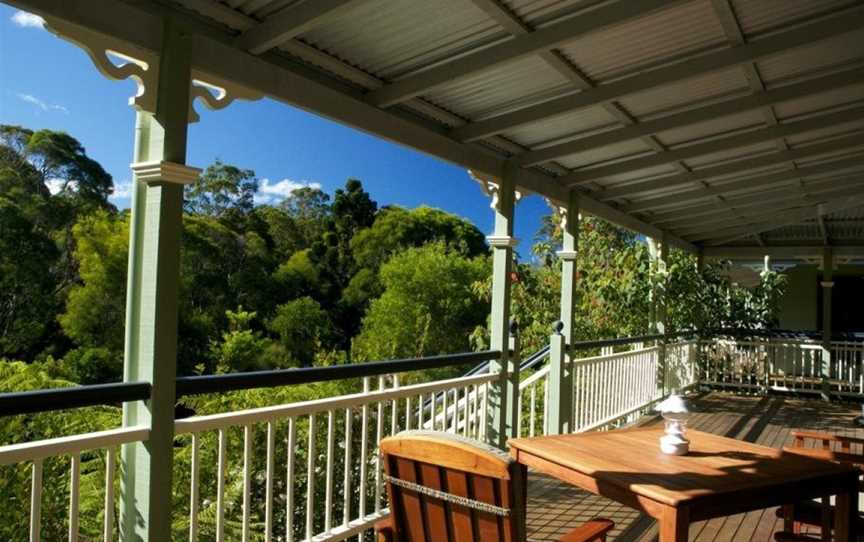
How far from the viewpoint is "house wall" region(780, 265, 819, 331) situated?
573 inches

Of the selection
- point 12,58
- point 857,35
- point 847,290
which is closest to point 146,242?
point 857,35

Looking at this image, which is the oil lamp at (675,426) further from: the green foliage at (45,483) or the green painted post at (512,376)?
the green foliage at (45,483)

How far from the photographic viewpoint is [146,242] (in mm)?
2500

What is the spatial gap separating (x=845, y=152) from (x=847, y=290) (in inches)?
403

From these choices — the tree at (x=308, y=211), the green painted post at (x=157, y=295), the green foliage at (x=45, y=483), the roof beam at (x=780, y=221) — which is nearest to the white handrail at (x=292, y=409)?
the green painted post at (x=157, y=295)

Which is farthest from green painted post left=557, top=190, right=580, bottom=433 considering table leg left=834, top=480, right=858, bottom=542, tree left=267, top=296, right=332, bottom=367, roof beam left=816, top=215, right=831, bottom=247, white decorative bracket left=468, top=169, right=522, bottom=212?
tree left=267, top=296, right=332, bottom=367

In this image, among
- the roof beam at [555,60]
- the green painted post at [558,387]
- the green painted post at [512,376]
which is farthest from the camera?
the green painted post at [558,387]

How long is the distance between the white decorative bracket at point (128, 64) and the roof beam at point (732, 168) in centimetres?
478

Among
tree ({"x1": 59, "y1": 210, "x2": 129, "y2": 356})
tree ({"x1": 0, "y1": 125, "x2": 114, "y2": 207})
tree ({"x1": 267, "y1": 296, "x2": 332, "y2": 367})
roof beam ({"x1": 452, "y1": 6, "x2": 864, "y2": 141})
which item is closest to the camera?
roof beam ({"x1": 452, "y1": 6, "x2": 864, "y2": 141})

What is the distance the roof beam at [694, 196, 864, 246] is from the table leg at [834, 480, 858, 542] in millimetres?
6561

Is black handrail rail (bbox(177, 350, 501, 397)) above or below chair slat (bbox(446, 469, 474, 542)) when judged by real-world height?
above

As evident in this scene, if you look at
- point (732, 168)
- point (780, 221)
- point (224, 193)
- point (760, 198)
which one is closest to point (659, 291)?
point (760, 198)

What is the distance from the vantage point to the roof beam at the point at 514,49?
2973 mm

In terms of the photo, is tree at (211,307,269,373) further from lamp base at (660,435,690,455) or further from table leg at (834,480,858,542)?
table leg at (834,480,858,542)
